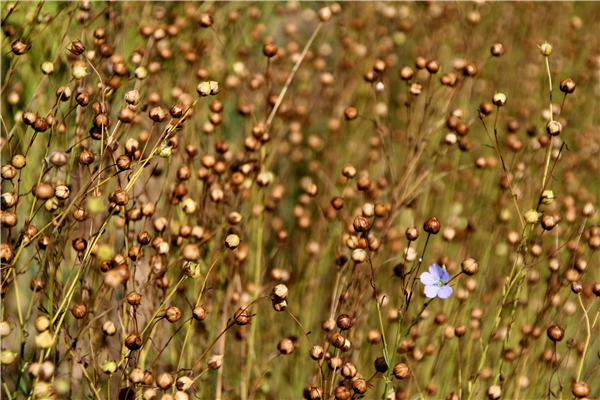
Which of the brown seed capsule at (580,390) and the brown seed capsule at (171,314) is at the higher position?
the brown seed capsule at (171,314)

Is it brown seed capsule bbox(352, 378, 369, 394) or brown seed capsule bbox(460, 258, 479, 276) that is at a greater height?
brown seed capsule bbox(460, 258, 479, 276)

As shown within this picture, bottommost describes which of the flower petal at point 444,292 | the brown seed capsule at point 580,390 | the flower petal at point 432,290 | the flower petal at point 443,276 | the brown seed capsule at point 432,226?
the brown seed capsule at point 580,390

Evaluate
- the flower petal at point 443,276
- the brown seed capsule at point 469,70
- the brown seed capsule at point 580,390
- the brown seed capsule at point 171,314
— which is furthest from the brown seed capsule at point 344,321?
the brown seed capsule at point 469,70

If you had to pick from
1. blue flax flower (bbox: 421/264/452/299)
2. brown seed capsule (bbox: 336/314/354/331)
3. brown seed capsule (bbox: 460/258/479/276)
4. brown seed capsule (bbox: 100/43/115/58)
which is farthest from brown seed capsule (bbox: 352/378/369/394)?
brown seed capsule (bbox: 100/43/115/58)

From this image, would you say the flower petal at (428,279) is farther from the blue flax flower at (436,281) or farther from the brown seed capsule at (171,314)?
the brown seed capsule at (171,314)

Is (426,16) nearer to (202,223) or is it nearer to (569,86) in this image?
(569,86)

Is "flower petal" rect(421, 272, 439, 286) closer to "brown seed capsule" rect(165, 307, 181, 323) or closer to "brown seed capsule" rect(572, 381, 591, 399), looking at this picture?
"brown seed capsule" rect(572, 381, 591, 399)

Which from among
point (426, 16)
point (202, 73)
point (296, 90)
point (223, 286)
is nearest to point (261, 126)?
point (202, 73)
